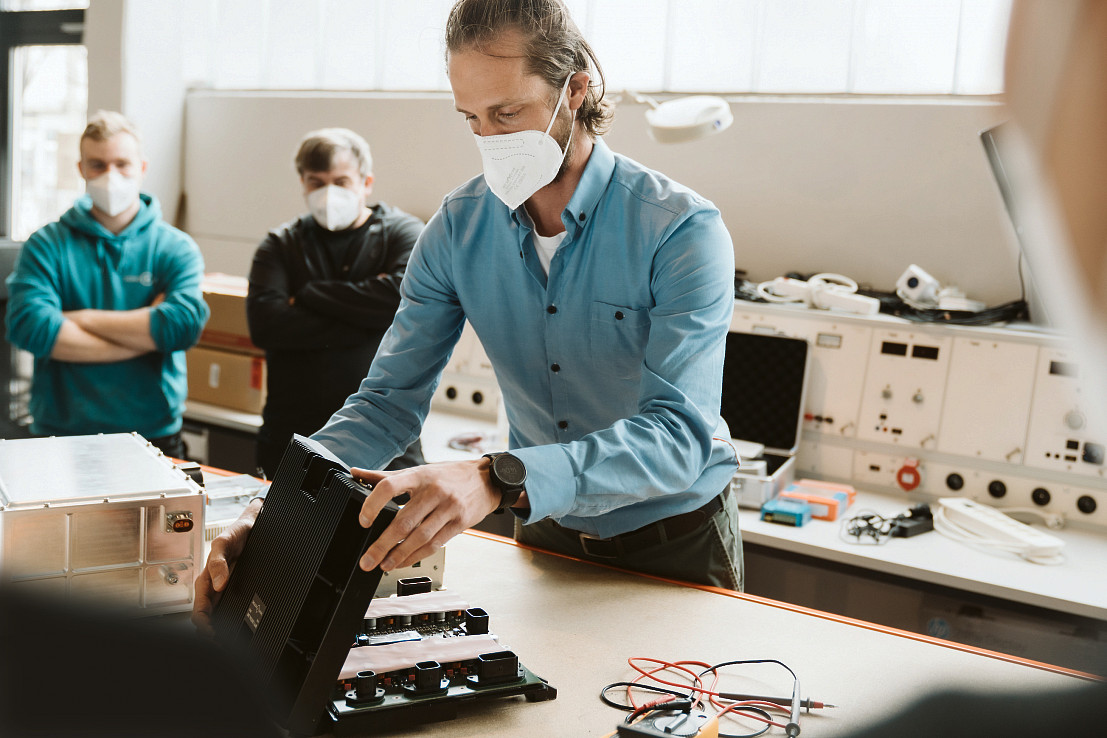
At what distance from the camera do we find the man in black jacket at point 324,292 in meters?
2.77

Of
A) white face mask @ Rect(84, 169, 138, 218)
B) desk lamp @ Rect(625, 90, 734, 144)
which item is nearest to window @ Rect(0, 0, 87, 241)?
white face mask @ Rect(84, 169, 138, 218)

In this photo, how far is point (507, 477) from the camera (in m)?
1.11

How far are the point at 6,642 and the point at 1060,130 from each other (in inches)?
16.2

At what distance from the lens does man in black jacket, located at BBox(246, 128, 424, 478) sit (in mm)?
2768

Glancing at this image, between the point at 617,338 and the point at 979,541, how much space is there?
1.44 metres

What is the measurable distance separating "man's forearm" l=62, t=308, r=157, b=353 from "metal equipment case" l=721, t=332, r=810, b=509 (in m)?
1.75

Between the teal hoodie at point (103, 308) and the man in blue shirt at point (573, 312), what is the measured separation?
1.38m

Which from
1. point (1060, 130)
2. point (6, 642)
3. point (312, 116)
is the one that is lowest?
point (6, 642)

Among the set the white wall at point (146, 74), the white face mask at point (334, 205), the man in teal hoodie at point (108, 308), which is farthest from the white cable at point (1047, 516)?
the white wall at point (146, 74)

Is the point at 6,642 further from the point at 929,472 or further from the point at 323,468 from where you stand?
the point at 929,472

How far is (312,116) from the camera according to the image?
4602 millimetres

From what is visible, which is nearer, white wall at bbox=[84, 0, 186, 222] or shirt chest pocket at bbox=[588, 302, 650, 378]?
shirt chest pocket at bbox=[588, 302, 650, 378]

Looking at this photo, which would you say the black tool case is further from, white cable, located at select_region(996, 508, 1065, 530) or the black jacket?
white cable, located at select_region(996, 508, 1065, 530)

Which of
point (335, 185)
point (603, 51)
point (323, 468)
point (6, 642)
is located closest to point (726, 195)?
point (603, 51)
